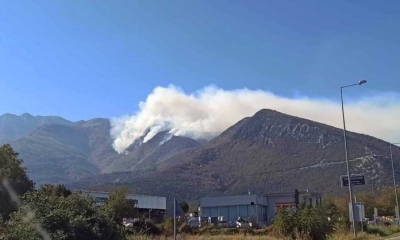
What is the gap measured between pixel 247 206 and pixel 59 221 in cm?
8702

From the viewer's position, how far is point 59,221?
572 inches

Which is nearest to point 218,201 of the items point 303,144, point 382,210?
point 382,210

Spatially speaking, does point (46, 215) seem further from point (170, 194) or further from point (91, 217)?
point (170, 194)

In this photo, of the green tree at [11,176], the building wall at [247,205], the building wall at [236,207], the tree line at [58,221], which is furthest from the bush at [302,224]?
the building wall at [236,207]

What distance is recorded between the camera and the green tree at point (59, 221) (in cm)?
1382

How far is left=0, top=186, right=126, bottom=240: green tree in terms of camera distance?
13820mm

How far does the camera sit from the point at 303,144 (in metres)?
190

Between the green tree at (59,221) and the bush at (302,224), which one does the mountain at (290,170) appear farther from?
the green tree at (59,221)

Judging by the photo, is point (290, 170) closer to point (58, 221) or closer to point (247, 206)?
point (247, 206)

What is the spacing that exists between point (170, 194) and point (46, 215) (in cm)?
13918

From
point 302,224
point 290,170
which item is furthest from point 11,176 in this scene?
point 290,170

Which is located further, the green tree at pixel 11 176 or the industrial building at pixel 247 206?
the industrial building at pixel 247 206

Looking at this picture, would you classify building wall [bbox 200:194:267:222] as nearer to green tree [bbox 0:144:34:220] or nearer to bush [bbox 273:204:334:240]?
green tree [bbox 0:144:34:220]

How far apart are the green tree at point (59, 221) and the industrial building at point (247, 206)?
79661 mm
